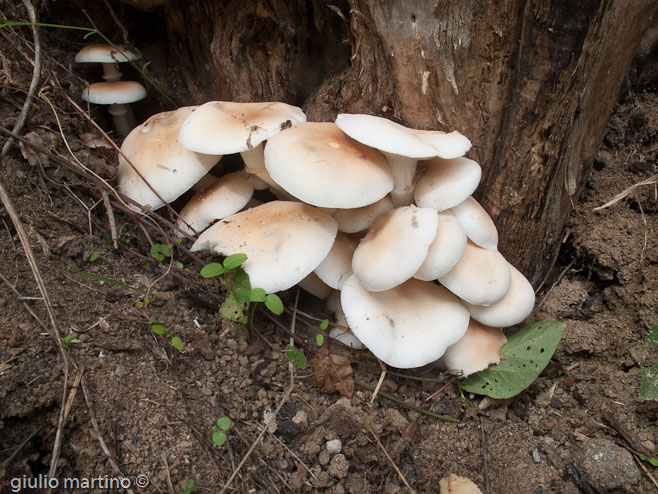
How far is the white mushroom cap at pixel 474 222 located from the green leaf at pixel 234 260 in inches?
43.7

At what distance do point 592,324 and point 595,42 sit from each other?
1.60 metres

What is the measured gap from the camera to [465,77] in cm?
237

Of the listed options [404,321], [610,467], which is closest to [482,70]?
[404,321]

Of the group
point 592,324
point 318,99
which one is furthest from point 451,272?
point 318,99

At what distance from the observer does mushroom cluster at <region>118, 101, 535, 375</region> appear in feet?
6.97

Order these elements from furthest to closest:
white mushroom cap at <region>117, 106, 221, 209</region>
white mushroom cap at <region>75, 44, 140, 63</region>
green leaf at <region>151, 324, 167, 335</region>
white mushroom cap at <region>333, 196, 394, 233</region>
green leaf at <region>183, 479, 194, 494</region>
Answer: white mushroom cap at <region>75, 44, 140, 63</region> < white mushroom cap at <region>117, 106, 221, 209</region> < white mushroom cap at <region>333, 196, 394, 233</region> < green leaf at <region>151, 324, 167, 335</region> < green leaf at <region>183, 479, 194, 494</region>

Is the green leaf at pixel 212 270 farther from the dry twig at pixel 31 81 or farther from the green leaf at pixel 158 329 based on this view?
the dry twig at pixel 31 81

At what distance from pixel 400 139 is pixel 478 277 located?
2.68ft

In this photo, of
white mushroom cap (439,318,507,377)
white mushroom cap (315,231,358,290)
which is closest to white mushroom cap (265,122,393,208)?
white mushroom cap (315,231,358,290)

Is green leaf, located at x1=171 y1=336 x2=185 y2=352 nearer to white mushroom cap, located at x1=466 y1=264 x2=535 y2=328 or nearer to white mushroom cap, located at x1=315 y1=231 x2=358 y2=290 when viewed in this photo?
white mushroom cap, located at x1=315 y1=231 x2=358 y2=290

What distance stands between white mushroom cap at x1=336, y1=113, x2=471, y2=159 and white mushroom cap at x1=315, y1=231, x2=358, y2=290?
2.37 ft

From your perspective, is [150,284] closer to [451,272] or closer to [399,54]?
[451,272]

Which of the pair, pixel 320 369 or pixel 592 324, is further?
pixel 592 324

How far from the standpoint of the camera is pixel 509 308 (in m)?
2.42
